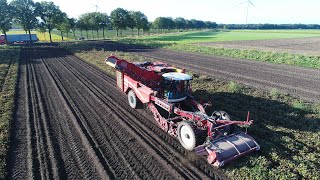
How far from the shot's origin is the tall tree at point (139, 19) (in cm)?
8644

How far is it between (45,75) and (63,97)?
7280 millimetres

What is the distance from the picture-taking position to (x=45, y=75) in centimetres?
2084

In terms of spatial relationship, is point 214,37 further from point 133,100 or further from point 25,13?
point 133,100

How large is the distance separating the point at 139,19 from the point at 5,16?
4245 centimetres

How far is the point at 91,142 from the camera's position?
946 cm

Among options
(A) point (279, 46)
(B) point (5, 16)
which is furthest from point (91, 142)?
(B) point (5, 16)

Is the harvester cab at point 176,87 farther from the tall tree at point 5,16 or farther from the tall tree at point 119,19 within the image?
the tall tree at point 119,19

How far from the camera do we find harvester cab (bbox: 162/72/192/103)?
10.2 metres

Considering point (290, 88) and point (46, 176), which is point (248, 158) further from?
point (290, 88)

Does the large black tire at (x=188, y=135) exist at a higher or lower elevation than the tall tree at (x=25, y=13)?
lower

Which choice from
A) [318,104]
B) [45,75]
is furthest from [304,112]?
[45,75]

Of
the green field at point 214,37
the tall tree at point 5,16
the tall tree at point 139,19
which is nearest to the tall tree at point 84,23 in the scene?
the tall tree at point 139,19

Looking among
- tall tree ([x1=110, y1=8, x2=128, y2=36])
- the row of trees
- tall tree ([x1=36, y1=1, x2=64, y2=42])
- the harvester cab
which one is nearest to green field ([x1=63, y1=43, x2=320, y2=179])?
the harvester cab

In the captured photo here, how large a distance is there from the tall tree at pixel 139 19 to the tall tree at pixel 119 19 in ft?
15.2
